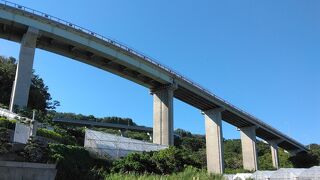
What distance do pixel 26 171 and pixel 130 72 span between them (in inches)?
1540

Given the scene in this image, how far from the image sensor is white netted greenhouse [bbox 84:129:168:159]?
125 feet

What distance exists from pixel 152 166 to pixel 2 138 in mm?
16656

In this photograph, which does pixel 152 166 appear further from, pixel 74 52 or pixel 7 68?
pixel 7 68

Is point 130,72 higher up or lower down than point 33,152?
higher up

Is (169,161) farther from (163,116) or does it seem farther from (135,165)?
(163,116)

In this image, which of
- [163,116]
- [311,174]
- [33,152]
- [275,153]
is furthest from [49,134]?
[275,153]

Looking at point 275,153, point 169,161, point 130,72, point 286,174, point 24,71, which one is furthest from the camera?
point 275,153

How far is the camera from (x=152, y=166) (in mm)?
35531

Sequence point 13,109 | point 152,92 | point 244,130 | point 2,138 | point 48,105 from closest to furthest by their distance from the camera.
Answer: point 2,138 < point 13,109 < point 152,92 < point 48,105 < point 244,130

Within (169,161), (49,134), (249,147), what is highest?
(249,147)

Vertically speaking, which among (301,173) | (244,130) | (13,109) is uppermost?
(244,130)

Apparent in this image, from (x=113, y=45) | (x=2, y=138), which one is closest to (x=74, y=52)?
(x=113, y=45)

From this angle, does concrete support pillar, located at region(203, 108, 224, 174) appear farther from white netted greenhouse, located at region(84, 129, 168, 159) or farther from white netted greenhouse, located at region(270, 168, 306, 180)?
white netted greenhouse, located at region(84, 129, 168, 159)

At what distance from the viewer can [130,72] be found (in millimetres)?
59281
